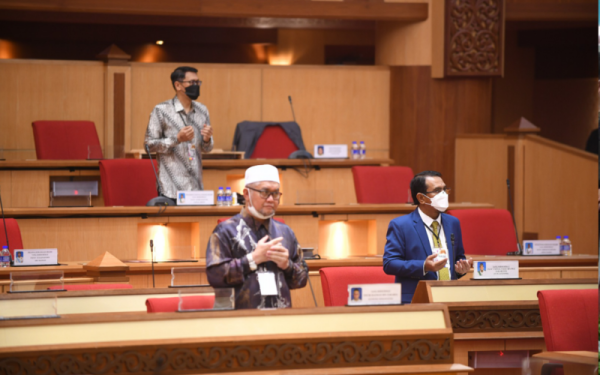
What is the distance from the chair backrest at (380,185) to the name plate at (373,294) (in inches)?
119

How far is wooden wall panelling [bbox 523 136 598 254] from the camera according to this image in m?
7.79

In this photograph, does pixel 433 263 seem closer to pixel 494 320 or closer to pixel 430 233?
pixel 430 233

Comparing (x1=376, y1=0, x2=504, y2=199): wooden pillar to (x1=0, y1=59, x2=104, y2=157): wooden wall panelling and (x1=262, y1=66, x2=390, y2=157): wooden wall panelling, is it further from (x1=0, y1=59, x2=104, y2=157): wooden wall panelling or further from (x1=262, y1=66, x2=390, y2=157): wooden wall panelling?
(x1=0, y1=59, x2=104, y2=157): wooden wall panelling

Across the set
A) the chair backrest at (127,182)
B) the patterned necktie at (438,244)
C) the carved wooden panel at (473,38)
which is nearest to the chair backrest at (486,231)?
the patterned necktie at (438,244)

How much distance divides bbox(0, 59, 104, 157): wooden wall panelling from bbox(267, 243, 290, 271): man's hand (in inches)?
236

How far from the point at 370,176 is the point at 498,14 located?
11.2 ft

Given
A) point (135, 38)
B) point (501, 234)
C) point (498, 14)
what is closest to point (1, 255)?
point (501, 234)

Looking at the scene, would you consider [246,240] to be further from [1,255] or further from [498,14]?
[498,14]

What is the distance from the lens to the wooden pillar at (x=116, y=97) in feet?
27.8

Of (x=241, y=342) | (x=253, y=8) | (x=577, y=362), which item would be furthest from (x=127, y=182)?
(x=577, y=362)

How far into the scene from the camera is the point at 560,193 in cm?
789

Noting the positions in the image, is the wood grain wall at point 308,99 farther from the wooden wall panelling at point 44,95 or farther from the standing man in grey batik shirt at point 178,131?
the standing man in grey batik shirt at point 178,131

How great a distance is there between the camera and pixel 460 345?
12.4ft

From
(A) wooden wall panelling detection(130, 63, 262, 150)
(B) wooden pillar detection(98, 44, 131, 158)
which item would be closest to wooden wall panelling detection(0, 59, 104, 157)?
(B) wooden pillar detection(98, 44, 131, 158)
